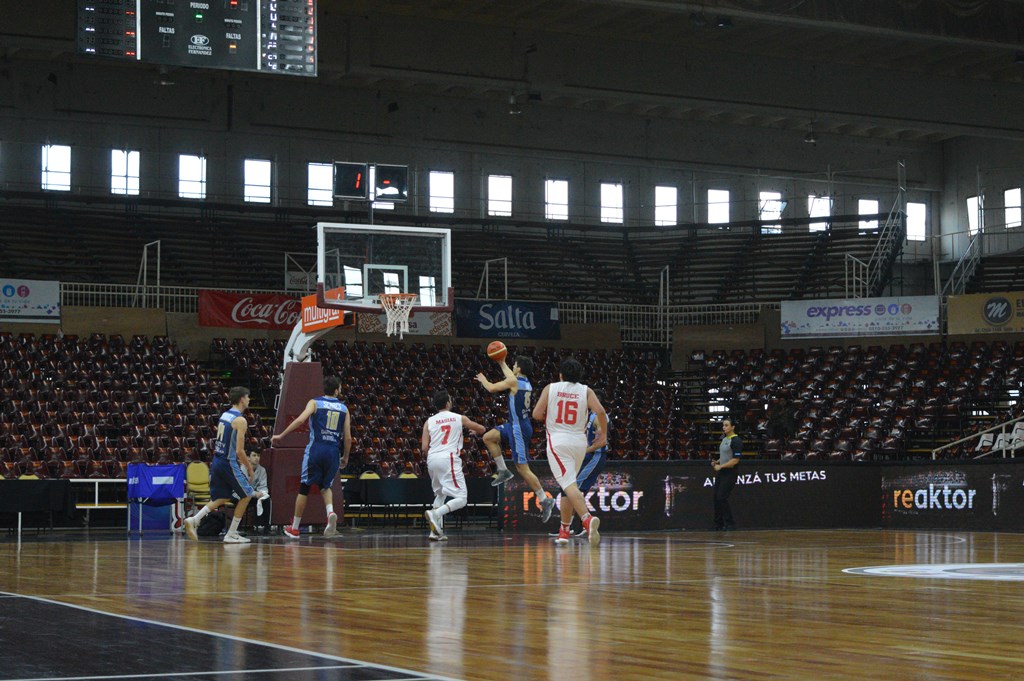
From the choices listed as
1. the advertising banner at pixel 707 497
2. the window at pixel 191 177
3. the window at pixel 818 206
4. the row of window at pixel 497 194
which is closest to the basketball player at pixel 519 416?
the advertising banner at pixel 707 497

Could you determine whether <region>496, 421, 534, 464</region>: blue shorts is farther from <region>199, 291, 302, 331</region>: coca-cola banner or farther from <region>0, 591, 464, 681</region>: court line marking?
<region>199, 291, 302, 331</region>: coca-cola banner

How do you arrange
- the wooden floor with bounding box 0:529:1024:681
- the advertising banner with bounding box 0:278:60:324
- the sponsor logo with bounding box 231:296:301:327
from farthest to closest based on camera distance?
the sponsor logo with bounding box 231:296:301:327
the advertising banner with bounding box 0:278:60:324
the wooden floor with bounding box 0:529:1024:681

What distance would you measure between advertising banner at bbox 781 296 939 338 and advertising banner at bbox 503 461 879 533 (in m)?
10.5

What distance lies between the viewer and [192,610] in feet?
23.0

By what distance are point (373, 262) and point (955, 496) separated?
33.2 ft

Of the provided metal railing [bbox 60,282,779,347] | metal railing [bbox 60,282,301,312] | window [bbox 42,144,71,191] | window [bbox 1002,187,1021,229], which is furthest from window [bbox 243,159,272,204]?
window [bbox 1002,187,1021,229]

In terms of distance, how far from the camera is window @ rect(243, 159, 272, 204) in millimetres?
39906

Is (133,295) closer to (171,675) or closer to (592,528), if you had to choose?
(592,528)

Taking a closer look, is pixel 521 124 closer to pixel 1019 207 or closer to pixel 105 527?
pixel 1019 207

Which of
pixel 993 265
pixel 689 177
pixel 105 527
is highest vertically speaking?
pixel 689 177

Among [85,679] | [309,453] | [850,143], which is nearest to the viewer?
[85,679]

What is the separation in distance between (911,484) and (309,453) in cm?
1146

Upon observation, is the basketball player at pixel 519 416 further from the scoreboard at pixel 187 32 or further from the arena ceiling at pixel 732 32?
the arena ceiling at pixel 732 32

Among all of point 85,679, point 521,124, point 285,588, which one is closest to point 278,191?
point 521,124
